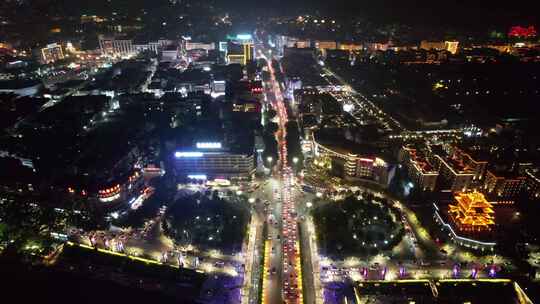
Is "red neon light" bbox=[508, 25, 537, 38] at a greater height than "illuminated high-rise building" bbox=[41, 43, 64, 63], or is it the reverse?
"red neon light" bbox=[508, 25, 537, 38]

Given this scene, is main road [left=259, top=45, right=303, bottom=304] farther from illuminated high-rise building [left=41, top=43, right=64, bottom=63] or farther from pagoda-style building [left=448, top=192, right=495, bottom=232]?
illuminated high-rise building [left=41, top=43, right=64, bottom=63]

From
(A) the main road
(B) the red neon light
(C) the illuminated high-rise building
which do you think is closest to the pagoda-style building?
(A) the main road

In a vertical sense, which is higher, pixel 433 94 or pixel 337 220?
pixel 433 94

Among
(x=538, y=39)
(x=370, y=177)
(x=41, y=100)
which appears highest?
(x=538, y=39)

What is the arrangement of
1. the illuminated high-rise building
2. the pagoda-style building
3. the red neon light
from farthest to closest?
the red neon light < the illuminated high-rise building < the pagoda-style building

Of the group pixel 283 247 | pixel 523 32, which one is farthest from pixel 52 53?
pixel 523 32

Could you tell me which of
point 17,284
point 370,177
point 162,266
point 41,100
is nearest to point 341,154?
point 370,177

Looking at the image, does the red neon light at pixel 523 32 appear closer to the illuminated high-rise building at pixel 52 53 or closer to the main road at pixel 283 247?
the main road at pixel 283 247

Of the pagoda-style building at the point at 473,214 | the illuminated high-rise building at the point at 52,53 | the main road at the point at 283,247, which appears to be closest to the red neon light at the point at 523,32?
the pagoda-style building at the point at 473,214

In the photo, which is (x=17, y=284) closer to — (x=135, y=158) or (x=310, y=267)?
(x=135, y=158)
